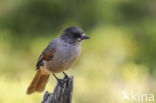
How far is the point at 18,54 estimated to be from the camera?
898 cm

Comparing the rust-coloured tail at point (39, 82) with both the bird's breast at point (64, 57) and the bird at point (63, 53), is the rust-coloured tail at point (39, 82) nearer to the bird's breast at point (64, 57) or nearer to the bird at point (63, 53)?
the bird at point (63, 53)

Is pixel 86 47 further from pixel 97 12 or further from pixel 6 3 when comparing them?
pixel 6 3

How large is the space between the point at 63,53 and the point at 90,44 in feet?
13.1

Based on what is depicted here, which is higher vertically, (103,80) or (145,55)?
(145,55)

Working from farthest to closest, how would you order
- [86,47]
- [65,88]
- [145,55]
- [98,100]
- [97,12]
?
[97,12], [145,55], [86,47], [98,100], [65,88]

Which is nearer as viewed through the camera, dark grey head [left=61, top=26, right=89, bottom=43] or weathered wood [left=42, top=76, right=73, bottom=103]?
weathered wood [left=42, top=76, right=73, bottom=103]

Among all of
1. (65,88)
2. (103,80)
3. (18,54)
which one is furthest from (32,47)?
(65,88)

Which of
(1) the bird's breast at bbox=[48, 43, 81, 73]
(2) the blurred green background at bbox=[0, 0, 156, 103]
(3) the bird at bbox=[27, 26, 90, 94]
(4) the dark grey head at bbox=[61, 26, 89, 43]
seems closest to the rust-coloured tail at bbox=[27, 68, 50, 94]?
(3) the bird at bbox=[27, 26, 90, 94]

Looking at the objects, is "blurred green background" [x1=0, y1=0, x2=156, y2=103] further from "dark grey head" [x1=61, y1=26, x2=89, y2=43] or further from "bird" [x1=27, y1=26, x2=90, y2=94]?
"dark grey head" [x1=61, y1=26, x2=89, y2=43]

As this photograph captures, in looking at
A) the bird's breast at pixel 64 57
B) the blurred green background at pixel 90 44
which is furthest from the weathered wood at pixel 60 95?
the blurred green background at pixel 90 44

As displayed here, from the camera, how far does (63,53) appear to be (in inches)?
191

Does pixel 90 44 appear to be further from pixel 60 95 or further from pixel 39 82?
pixel 60 95

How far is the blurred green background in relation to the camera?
6789mm

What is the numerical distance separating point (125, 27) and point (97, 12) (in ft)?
2.71
